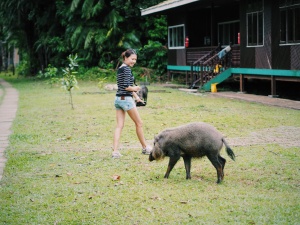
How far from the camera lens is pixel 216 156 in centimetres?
686

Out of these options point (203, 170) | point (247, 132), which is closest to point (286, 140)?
point (247, 132)

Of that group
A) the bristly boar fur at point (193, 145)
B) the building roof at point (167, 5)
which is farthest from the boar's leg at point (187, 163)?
the building roof at point (167, 5)

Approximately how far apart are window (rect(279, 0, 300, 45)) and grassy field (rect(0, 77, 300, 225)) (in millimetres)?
5335

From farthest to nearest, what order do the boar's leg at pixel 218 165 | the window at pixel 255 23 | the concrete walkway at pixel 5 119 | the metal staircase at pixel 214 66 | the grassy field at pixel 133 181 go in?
the metal staircase at pixel 214 66 → the window at pixel 255 23 → the concrete walkway at pixel 5 119 → the boar's leg at pixel 218 165 → the grassy field at pixel 133 181

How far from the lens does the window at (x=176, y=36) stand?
27922 millimetres

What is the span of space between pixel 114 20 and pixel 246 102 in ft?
52.7

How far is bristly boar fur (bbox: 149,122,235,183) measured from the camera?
22.5 ft

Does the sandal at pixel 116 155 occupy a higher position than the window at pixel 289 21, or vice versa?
the window at pixel 289 21

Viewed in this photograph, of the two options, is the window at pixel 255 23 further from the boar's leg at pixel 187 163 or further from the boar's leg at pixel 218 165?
the boar's leg at pixel 218 165

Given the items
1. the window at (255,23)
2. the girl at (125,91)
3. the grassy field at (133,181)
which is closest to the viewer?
the grassy field at (133,181)

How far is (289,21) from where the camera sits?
58.6ft

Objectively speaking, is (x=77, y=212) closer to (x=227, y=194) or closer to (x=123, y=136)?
(x=227, y=194)

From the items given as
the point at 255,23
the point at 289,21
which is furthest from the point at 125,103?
the point at 255,23

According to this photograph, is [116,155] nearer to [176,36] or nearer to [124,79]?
[124,79]
